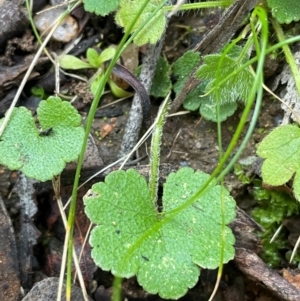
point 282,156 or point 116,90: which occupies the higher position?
point 116,90

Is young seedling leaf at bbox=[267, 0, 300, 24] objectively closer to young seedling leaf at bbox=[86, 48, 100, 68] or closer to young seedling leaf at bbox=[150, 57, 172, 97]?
young seedling leaf at bbox=[150, 57, 172, 97]

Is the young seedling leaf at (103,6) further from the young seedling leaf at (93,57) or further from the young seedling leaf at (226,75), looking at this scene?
the young seedling leaf at (226,75)

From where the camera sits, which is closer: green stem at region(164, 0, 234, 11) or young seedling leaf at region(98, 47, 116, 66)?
green stem at region(164, 0, 234, 11)

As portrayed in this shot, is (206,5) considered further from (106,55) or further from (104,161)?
(104,161)

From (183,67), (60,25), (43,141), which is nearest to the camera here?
(43,141)

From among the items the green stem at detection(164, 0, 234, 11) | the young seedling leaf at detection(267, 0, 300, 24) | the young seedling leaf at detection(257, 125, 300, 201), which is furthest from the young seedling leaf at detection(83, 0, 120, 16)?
the young seedling leaf at detection(257, 125, 300, 201)

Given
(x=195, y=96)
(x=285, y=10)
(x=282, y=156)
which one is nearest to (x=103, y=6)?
(x=195, y=96)

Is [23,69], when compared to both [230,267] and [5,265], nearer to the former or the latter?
[5,265]
